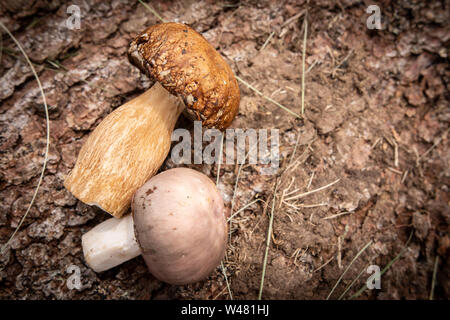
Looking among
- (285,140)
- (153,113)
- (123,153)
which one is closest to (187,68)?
(153,113)

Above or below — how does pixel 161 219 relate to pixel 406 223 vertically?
above

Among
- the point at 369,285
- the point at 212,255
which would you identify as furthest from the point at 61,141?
the point at 369,285

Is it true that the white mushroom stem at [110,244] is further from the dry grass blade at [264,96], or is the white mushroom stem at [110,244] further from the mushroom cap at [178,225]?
the dry grass blade at [264,96]

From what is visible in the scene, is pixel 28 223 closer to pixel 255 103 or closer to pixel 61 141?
pixel 61 141

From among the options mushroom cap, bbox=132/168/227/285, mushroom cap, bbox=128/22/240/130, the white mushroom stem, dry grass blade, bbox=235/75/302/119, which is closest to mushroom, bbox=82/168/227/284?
mushroom cap, bbox=132/168/227/285

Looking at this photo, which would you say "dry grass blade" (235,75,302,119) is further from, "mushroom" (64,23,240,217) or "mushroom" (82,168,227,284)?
"mushroom" (82,168,227,284)
